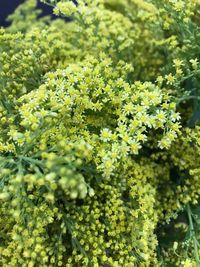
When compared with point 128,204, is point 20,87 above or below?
above

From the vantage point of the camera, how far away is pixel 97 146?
100 centimetres

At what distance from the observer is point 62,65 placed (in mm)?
1221

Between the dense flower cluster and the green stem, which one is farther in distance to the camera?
the green stem

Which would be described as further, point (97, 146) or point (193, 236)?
point (193, 236)

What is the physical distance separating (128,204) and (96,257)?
0.51 feet

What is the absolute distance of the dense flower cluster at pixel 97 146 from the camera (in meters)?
0.94

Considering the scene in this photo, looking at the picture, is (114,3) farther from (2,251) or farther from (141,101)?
(2,251)

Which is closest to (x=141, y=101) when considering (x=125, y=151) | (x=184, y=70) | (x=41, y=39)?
(x=125, y=151)

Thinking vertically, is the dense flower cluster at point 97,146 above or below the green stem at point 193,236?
above

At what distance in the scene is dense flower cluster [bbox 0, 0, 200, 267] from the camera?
94cm

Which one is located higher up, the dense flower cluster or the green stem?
the dense flower cluster

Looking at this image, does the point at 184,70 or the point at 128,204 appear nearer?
the point at 128,204

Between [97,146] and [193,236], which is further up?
[97,146]

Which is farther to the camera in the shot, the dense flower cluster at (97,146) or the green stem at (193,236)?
the green stem at (193,236)
